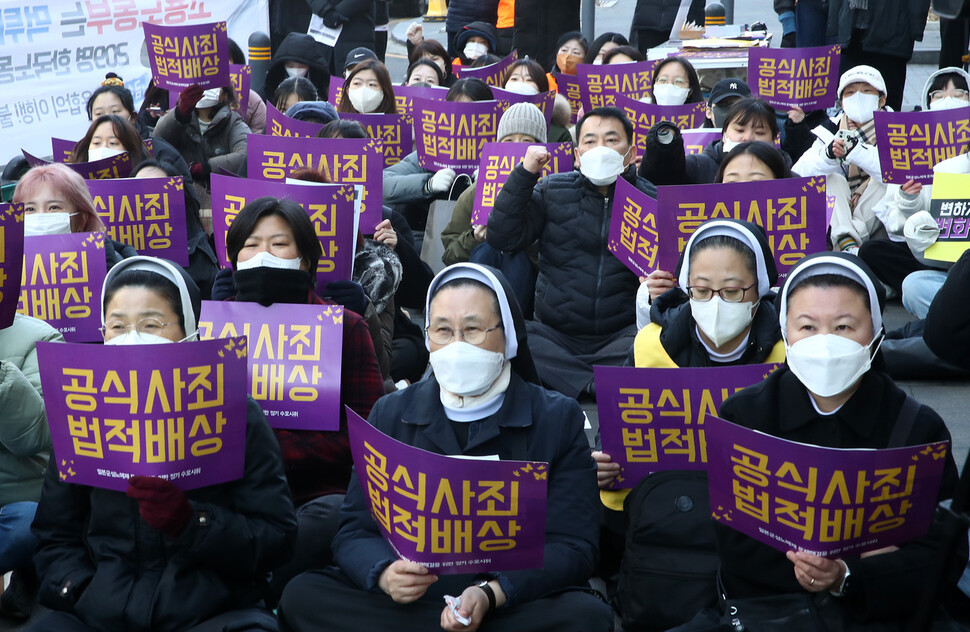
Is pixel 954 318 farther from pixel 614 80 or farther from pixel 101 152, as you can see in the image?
pixel 614 80

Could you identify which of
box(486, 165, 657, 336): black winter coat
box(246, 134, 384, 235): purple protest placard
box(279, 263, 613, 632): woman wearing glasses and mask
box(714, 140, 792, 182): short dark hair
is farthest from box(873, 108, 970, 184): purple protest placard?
box(279, 263, 613, 632): woman wearing glasses and mask

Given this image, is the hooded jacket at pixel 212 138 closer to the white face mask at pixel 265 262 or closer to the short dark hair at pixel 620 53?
the short dark hair at pixel 620 53

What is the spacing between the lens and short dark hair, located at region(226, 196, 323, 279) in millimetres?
4523

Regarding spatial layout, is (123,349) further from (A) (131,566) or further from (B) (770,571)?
(B) (770,571)

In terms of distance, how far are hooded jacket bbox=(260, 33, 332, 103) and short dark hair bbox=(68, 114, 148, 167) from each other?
3.76 m

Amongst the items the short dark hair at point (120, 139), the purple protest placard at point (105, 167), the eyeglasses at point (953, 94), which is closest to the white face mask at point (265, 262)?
the purple protest placard at point (105, 167)

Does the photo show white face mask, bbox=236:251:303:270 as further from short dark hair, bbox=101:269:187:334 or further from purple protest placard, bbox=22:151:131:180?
purple protest placard, bbox=22:151:131:180

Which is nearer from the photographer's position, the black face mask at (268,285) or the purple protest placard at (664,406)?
the purple protest placard at (664,406)

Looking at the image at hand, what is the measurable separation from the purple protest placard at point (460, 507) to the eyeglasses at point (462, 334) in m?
0.52

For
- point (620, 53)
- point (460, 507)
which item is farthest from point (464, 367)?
point (620, 53)

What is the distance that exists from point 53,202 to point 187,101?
9.78ft

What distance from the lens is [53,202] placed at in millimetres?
5574

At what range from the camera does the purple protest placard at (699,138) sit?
7555 millimetres

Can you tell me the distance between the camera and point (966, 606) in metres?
3.90
